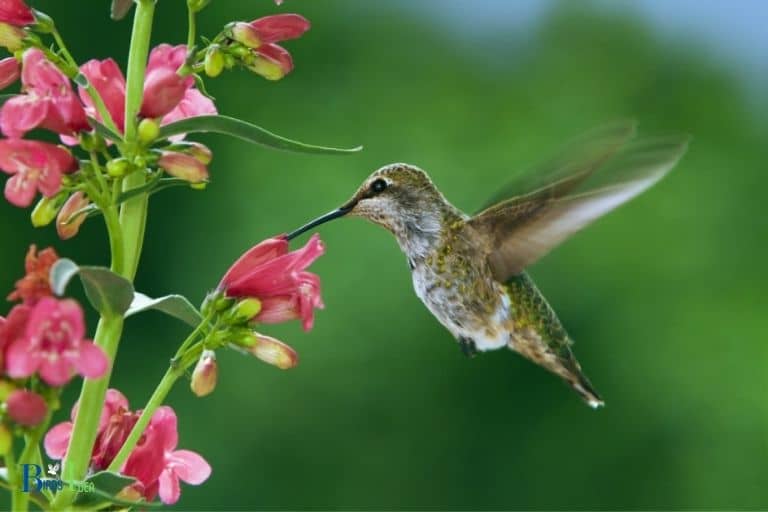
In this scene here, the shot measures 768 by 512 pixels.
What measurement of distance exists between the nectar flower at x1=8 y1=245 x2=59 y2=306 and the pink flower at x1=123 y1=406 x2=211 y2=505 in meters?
0.50

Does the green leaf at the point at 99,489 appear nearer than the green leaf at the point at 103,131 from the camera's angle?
Yes

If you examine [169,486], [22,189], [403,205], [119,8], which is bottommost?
[169,486]

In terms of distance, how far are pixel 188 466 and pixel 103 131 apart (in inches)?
32.3

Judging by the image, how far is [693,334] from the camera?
15.7 meters

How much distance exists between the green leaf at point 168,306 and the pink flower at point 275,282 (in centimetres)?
14

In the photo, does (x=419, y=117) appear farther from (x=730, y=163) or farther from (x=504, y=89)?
(x=730, y=163)

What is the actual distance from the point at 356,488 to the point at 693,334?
5.12 m

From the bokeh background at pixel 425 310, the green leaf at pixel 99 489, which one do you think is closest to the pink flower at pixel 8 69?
the green leaf at pixel 99 489

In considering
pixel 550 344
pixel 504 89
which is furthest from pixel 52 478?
pixel 504 89

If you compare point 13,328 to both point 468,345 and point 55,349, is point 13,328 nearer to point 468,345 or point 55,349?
point 55,349

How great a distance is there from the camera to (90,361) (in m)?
2.11

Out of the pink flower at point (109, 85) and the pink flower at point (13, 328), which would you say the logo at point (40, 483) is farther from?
the pink flower at point (109, 85)

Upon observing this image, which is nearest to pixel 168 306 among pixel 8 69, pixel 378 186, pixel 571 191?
pixel 8 69

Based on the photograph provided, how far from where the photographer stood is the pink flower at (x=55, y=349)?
2088mm
